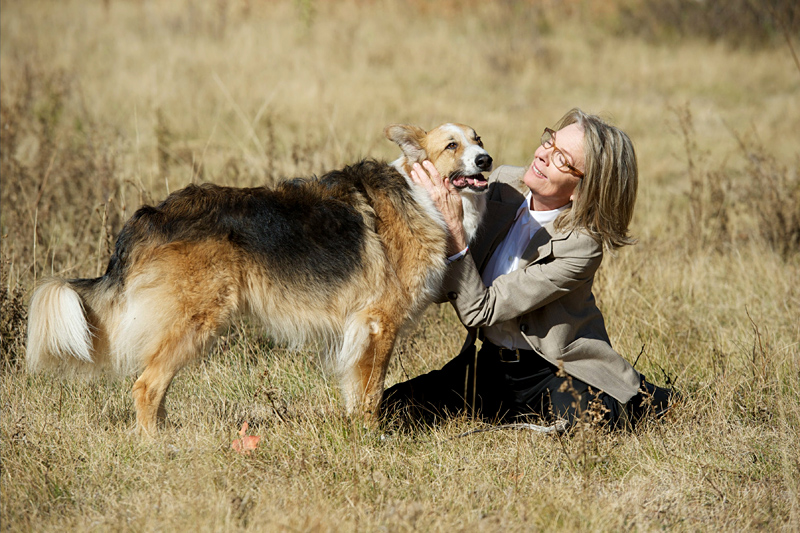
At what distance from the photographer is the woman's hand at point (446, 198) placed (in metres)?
3.09

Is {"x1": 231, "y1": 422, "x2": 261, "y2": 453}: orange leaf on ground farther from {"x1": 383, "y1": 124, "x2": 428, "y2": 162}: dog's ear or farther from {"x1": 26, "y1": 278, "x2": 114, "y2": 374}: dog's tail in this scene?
{"x1": 383, "y1": 124, "x2": 428, "y2": 162}: dog's ear

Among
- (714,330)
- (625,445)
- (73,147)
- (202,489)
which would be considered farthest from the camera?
(73,147)

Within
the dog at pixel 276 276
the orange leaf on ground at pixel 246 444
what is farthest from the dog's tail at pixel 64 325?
the orange leaf on ground at pixel 246 444

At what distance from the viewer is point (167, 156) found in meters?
6.67

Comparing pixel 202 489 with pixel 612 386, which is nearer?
pixel 202 489

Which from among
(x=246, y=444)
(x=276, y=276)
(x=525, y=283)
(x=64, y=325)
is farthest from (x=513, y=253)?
(x=64, y=325)

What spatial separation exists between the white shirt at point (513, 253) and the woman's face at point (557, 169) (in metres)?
0.11

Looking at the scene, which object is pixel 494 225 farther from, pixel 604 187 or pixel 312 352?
pixel 312 352

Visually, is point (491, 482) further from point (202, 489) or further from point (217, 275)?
point (217, 275)

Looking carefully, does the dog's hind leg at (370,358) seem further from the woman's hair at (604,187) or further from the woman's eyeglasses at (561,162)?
the woman's eyeglasses at (561,162)

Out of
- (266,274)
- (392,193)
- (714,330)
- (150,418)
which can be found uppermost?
(392,193)

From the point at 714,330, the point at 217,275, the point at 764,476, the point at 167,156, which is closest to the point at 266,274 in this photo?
the point at 217,275

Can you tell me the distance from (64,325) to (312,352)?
4.78 ft

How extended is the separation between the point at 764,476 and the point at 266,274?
252 cm
